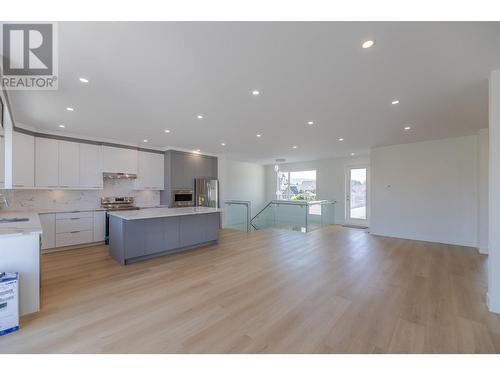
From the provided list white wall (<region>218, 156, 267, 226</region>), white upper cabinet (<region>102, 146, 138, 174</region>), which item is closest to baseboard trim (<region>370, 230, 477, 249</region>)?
white wall (<region>218, 156, 267, 226</region>)

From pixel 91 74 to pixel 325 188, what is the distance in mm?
8392

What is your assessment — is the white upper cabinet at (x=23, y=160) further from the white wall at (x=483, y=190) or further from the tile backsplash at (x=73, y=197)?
the white wall at (x=483, y=190)

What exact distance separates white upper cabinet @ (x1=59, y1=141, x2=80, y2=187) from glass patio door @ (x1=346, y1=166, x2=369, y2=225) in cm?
874

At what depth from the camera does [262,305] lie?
95.9 inches

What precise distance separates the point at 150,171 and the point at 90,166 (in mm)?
1486

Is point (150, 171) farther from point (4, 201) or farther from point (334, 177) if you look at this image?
point (334, 177)

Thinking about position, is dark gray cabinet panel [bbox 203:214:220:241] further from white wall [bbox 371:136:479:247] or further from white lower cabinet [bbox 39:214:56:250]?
white wall [bbox 371:136:479:247]

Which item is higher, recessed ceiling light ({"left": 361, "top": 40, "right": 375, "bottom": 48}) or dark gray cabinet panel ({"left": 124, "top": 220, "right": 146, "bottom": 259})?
recessed ceiling light ({"left": 361, "top": 40, "right": 375, "bottom": 48})

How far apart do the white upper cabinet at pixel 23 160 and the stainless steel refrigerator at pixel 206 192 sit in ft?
12.7

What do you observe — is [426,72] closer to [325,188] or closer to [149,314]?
[149,314]

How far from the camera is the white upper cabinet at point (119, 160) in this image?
17.8 feet

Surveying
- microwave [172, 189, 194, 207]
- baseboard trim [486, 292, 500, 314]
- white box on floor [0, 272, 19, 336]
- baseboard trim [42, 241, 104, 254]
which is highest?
microwave [172, 189, 194, 207]

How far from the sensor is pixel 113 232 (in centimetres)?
402

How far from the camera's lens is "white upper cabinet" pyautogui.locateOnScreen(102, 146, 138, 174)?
5421 millimetres
